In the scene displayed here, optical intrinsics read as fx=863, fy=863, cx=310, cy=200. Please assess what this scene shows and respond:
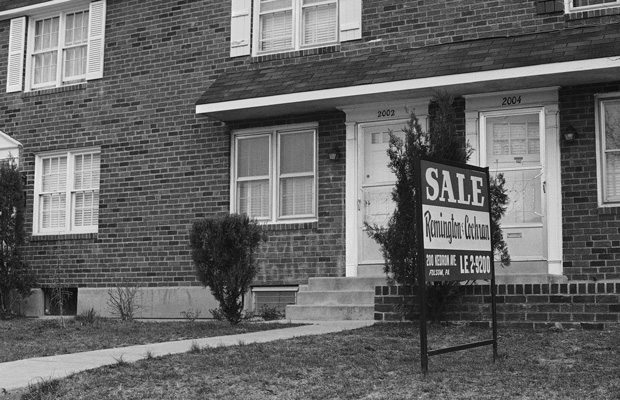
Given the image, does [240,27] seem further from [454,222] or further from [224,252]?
[454,222]

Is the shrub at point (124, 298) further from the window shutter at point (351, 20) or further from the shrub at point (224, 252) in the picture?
the window shutter at point (351, 20)

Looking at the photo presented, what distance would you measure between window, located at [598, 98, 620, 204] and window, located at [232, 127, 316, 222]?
4639 mm

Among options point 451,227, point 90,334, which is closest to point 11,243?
point 90,334

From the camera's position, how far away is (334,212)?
1423cm

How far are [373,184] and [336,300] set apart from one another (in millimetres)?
2140

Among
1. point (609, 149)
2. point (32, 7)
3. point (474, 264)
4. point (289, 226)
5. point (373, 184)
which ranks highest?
point (32, 7)

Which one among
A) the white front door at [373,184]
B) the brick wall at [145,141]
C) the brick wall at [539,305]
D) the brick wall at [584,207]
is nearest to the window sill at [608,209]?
the brick wall at [584,207]

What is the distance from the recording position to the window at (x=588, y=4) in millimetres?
12829

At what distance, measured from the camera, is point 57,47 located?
1758 cm

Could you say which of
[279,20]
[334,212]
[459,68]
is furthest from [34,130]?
[459,68]

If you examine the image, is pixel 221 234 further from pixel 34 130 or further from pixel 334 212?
pixel 34 130

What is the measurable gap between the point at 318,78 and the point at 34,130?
6.64 meters

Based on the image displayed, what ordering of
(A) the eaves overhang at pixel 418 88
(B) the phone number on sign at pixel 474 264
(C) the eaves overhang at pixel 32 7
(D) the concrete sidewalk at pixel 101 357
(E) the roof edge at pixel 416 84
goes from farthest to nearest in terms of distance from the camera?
(C) the eaves overhang at pixel 32 7 < (A) the eaves overhang at pixel 418 88 < (E) the roof edge at pixel 416 84 < (B) the phone number on sign at pixel 474 264 < (D) the concrete sidewalk at pixel 101 357

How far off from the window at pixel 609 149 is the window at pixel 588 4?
4.74 feet
